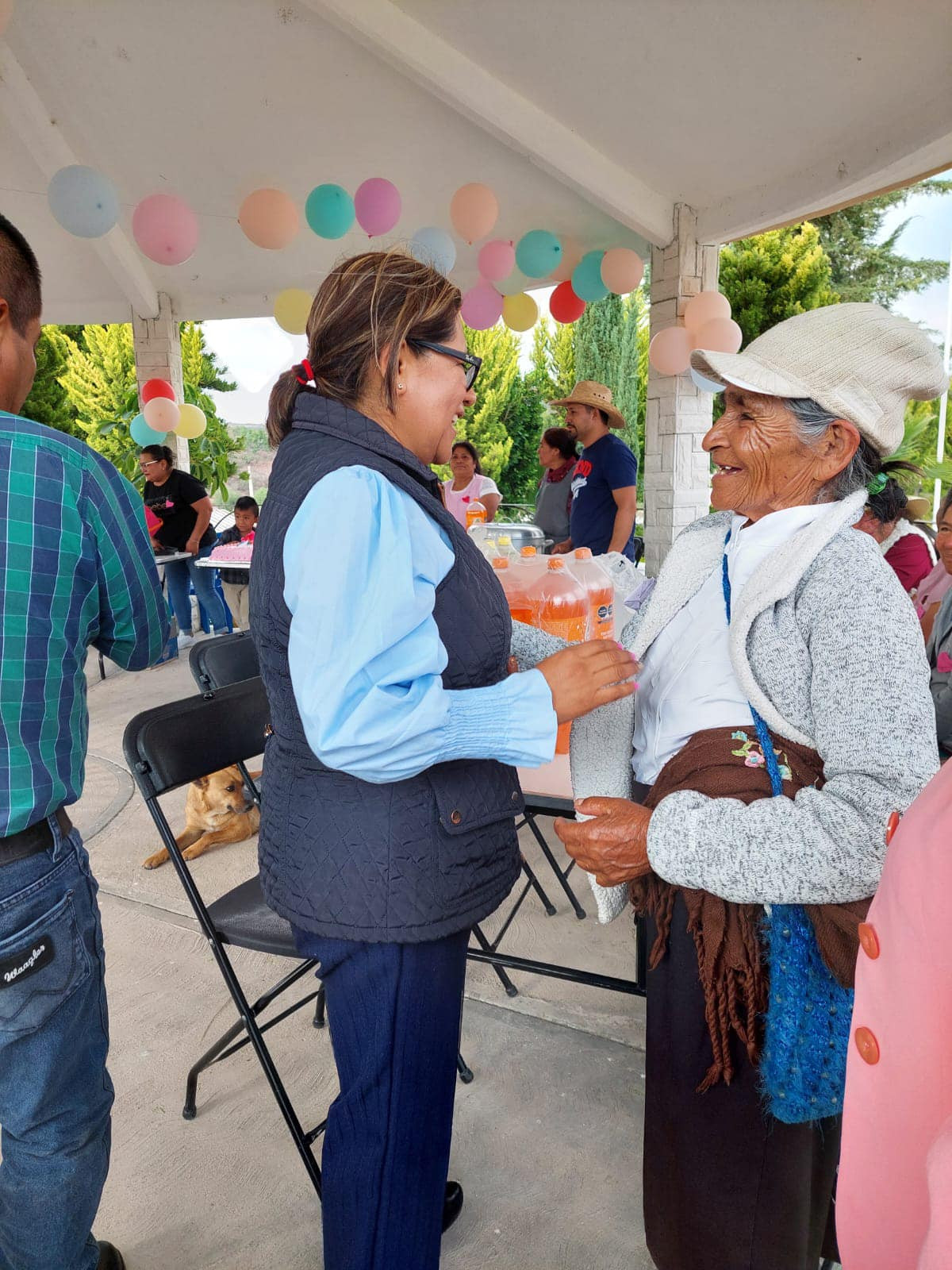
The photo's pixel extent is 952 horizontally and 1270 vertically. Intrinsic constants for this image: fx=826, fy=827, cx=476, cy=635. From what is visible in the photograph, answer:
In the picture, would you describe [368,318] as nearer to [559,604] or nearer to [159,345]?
[559,604]

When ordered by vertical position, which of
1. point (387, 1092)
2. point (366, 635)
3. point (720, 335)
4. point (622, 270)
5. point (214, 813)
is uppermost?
point (622, 270)

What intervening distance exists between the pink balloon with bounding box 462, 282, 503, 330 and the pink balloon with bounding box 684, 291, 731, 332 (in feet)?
5.68

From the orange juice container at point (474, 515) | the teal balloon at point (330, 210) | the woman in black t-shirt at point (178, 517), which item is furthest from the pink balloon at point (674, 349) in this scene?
the woman in black t-shirt at point (178, 517)

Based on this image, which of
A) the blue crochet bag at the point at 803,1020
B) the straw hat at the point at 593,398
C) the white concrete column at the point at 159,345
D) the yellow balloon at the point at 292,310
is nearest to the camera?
the blue crochet bag at the point at 803,1020

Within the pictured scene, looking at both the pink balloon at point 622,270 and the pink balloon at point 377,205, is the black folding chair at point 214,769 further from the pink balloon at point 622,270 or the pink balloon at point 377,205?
the pink balloon at point 622,270

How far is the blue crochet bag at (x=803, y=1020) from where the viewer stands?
1117 millimetres

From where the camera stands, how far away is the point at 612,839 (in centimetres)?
120

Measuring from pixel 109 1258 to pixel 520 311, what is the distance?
7495 mm

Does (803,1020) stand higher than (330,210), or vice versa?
(330,210)

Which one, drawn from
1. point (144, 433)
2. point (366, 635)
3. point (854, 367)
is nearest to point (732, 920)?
point (366, 635)

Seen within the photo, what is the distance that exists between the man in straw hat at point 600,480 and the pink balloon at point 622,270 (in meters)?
1.79

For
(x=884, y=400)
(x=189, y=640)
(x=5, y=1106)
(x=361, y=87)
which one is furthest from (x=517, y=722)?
(x=189, y=640)

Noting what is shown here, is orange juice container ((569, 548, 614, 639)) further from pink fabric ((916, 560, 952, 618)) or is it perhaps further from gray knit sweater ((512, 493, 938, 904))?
pink fabric ((916, 560, 952, 618))

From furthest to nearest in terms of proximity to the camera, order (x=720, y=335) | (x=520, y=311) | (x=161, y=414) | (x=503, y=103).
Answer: (x=161, y=414), (x=520, y=311), (x=720, y=335), (x=503, y=103)
